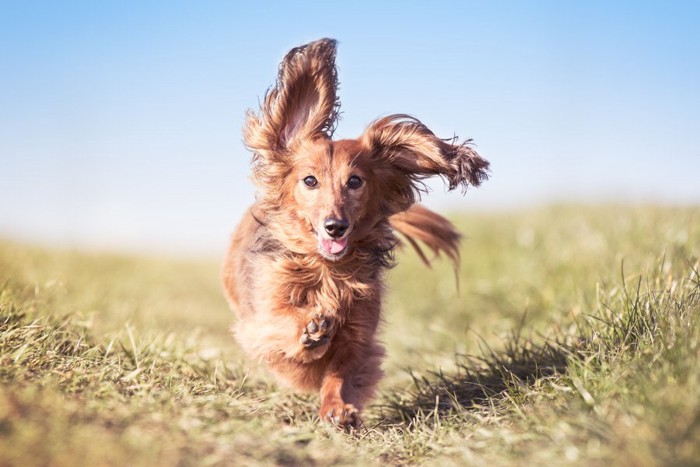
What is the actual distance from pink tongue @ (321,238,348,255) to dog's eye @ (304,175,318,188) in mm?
315

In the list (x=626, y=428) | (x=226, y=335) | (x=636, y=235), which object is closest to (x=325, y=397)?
(x=626, y=428)

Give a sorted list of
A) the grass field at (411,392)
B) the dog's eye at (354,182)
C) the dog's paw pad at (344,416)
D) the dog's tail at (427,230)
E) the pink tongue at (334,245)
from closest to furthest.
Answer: the grass field at (411,392) < the dog's paw pad at (344,416) < the pink tongue at (334,245) < the dog's eye at (354,182) < the dog's tail at (427,230)

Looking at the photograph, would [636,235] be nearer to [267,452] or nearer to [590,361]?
[590,361]

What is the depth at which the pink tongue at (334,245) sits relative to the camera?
3.21 m

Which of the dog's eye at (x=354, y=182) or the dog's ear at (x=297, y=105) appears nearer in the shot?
the dog's eye at (x=354, y=182)

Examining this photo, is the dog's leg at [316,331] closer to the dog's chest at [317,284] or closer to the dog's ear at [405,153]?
the dog's chest at [317,284]

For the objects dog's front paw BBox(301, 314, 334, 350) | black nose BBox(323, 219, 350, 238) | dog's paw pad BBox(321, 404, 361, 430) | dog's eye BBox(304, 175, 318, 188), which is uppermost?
dog's eye BBox(304, 175, 318, 188)

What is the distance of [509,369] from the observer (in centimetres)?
340

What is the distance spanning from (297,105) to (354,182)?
1.94 ft

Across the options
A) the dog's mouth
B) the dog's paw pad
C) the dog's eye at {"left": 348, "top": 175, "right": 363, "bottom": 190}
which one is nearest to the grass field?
the dog's paw pad

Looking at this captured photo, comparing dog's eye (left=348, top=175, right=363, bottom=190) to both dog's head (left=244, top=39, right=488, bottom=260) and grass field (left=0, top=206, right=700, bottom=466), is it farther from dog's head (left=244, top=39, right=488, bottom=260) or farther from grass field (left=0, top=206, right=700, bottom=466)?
grass field (left=0, top=206, right=700, bottom=466)

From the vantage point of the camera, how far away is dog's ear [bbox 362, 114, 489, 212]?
3.60m

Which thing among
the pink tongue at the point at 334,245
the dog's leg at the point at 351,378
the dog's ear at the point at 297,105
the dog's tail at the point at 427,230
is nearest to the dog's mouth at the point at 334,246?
the pink tongue at the point at 334,245

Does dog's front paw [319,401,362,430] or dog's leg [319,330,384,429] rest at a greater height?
dog's leg [319,330,384,429]
